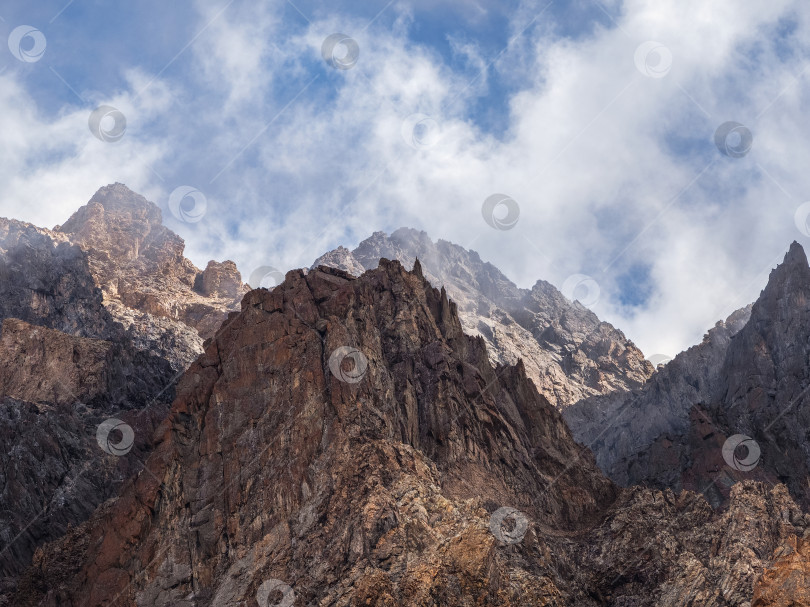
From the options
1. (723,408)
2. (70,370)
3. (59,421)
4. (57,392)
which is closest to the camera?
(59,421)

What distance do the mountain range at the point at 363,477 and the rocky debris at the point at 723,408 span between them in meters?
0.50

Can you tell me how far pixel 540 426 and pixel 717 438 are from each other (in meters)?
29.5

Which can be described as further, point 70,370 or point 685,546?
point 70,370

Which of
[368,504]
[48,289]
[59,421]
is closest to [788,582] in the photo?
[368,504]

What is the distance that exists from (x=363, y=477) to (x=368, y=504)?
3.69m

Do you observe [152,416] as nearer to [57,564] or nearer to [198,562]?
[57,564]

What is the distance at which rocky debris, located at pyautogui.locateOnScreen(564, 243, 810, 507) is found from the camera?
111 metres

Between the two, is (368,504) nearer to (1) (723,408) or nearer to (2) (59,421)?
(2) (59,421)

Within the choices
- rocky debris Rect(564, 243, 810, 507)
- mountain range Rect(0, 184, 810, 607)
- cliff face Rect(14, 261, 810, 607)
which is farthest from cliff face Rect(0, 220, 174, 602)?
rocky debris Rect(564, 243, 810, 507)

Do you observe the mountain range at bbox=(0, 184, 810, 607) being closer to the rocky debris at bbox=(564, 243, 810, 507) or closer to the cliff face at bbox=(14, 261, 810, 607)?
the cliff face at bbox=(14, 261, 810, 607)

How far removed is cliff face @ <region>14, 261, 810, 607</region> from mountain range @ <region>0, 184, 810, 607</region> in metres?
0.19

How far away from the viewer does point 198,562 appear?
6744cm

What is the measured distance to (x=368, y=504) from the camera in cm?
6203

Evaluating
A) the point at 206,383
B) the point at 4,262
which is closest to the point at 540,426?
the point at 206,383
